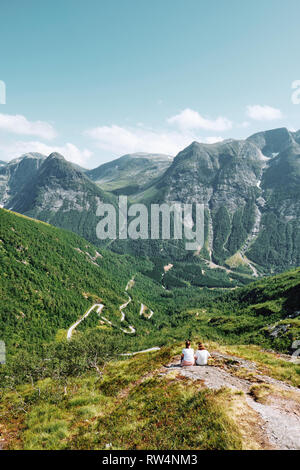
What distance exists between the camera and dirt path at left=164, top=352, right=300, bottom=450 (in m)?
13.7

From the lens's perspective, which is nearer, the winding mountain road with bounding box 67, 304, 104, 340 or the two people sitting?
the two people sitting

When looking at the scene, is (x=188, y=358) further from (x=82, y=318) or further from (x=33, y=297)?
(x=33, y=297)

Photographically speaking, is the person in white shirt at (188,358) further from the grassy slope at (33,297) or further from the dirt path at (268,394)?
the grassy slope at (33,297)

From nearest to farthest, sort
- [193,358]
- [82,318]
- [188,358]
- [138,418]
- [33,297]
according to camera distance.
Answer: [138,418] < [188,358] < [193,358] < [33,297] < [82,318]

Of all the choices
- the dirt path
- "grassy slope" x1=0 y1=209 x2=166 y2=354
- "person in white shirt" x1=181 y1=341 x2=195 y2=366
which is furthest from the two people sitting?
"grassy slope" x1=0 y1=209 x2=166 y2=354

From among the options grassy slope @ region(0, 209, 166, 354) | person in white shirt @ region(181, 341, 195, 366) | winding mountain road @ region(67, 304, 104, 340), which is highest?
person in white shirt @ region(181, 341, 195, 366)

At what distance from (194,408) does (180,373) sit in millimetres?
7775

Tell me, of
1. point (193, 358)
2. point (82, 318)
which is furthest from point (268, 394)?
point (82, 318)

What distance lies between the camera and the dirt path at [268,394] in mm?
13681

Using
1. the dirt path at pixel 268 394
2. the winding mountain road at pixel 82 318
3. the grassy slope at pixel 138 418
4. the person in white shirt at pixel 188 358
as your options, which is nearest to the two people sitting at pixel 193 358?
the person in white shirt at pixel 188 358

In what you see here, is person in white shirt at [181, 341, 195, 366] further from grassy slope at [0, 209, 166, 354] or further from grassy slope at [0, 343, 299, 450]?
grassy slope at [0, 209, 166, 354]

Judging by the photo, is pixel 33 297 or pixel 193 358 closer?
pixel 193 358

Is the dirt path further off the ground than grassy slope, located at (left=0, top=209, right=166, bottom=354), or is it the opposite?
the dirt path

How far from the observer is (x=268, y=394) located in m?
19.2
